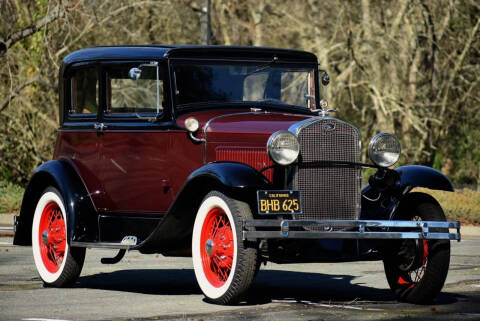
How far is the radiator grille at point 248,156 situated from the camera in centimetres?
814

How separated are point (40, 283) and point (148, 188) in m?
1.58

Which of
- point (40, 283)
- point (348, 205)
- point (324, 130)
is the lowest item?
point (40, 283)

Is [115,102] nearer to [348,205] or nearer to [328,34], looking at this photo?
[348,205]

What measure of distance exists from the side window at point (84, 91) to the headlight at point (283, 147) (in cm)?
255

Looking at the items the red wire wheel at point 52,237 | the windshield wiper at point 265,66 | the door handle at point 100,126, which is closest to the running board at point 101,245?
the red wire wheel at point 52,237

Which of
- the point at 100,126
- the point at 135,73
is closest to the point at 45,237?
the point at 100,126

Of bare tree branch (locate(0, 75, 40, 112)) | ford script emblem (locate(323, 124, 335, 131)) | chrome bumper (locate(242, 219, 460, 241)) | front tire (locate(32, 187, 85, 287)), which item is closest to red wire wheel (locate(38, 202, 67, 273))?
front tire (locate(32, 187, 85, 287))

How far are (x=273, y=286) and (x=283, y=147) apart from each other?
2004 millimetres

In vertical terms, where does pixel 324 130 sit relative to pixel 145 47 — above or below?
below

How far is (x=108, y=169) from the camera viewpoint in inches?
366

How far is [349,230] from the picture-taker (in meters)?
7.88

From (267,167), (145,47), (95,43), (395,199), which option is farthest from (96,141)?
(95,43)

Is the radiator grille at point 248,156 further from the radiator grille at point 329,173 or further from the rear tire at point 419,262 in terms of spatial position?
the rear tire at point 419,262

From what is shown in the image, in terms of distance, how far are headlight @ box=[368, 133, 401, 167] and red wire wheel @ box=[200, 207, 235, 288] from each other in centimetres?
138
